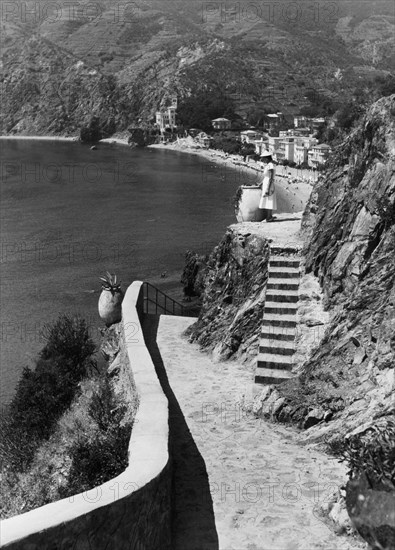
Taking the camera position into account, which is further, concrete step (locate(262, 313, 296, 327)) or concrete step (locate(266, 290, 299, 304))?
concrete step (locate(266, 290, 299, 304))

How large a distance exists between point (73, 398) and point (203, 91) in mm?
173259

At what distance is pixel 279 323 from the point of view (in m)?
13.6

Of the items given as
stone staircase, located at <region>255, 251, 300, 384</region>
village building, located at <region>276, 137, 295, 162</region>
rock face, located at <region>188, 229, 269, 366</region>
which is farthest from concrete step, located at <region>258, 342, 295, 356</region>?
village building, located at <region>276, 137, 295, 162</region>

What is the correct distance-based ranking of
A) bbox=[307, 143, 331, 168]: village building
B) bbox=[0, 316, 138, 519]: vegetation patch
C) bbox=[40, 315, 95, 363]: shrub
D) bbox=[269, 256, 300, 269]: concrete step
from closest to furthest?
bbox=[0, 316, 138, 519]: vegetation patch → bbox=[269, 256, 300, 269]: concrete step → bbox=[40, 315, 95, 363]: shrub → bbox=[307, 143, 331, 168]: village building

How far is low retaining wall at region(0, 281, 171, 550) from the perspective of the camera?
20.2ft

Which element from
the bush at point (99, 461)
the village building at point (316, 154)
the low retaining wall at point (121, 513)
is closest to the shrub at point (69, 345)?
the bush at point (99, 461)

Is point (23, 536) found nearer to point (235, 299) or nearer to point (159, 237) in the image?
point (235, 299)

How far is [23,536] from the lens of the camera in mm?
5973

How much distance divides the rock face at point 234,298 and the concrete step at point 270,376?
1.31 meters

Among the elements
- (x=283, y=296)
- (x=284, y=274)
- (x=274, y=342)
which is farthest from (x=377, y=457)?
(x=284, y=274)

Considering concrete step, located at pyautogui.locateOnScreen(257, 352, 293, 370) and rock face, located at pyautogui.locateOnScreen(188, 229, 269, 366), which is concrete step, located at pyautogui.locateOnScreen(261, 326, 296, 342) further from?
rock face, located at pyautogui.locateOnScreen(188, 229, 269, 366)

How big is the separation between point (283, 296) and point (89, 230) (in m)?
52.9

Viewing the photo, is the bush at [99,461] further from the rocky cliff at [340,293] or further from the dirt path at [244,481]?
the rocky cliff at [340,293]

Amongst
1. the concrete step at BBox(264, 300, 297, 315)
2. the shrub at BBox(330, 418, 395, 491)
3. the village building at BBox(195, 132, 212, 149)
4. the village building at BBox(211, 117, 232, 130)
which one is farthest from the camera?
the village building at BBox(211, 117, 232, 130)
